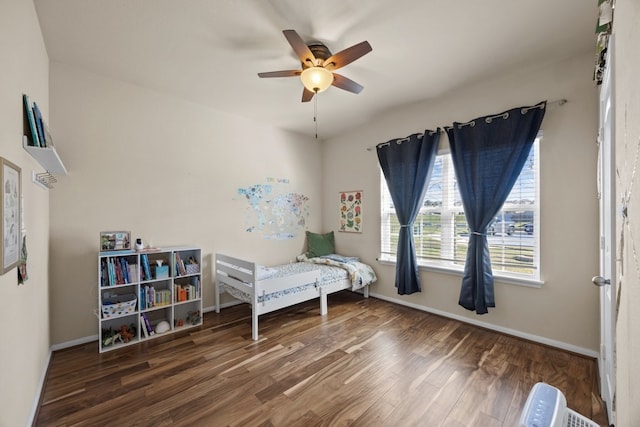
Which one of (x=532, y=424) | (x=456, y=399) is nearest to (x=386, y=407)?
(x=456, y=399)

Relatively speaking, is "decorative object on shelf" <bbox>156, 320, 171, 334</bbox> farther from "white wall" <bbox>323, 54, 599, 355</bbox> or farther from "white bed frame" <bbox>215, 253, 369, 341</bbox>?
"white wall" <bbox>323, 54, 599, 355</bbox>

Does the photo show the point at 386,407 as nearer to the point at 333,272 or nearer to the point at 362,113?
the point at 333,272

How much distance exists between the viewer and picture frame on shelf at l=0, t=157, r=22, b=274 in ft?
3.70

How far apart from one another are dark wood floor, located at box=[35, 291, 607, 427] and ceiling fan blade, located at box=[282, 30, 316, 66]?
7.74ft

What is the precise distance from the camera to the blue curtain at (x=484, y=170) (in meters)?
2.52

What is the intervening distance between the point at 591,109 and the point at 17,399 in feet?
13.9

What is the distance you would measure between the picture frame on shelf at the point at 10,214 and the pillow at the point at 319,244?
10.6 feet

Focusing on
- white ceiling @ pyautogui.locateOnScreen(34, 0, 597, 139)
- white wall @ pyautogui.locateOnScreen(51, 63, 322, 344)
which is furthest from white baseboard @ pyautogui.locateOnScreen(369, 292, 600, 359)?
white ceiling @ pyautogui.locateOnScreen(34, 0, 597, 139)

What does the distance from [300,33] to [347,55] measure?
16.5 inches

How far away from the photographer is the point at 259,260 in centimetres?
379

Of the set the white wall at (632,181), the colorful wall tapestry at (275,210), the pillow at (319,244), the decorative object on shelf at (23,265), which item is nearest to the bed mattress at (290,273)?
the pillow at (319,244)

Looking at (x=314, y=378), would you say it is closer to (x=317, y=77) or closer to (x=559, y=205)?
(x=317, y=77)

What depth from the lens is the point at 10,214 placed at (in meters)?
1.22

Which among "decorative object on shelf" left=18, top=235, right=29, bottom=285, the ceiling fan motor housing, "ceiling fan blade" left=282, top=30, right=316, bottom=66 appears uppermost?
the ceiling fan motor housing
